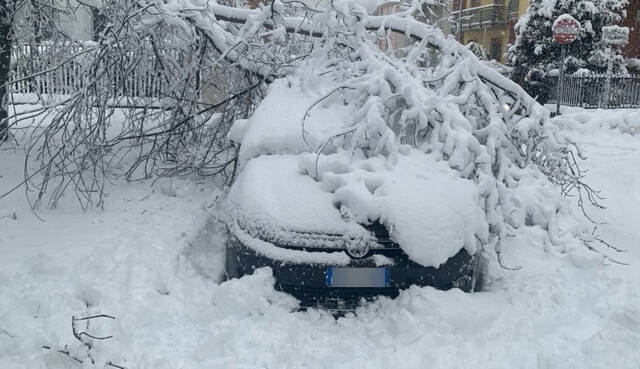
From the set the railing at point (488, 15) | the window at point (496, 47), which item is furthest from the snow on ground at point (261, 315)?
the window at point (496, 47)

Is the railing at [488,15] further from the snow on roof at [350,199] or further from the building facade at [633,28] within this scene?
the snow on roof at [350,199]

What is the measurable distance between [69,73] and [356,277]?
4.67 meters

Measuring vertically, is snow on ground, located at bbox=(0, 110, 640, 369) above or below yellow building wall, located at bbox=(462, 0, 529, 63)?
below

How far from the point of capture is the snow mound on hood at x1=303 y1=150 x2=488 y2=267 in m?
3.60

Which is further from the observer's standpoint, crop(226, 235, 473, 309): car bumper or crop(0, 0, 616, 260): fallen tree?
crop(0, 0, 616, 260): fallen tree

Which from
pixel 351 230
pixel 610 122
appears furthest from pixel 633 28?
pixel 351 230

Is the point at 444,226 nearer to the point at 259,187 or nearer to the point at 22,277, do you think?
the point at 259,187

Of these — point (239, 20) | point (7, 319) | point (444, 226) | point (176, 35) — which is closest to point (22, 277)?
point (7, 319)

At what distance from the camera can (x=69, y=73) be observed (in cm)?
669

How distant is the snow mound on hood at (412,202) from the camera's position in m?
3.60

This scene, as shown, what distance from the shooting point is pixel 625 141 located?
1187cm

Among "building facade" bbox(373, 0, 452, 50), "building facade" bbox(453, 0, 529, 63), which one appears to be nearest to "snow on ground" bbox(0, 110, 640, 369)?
"building facade" bbox(373, 0, 452, 50)

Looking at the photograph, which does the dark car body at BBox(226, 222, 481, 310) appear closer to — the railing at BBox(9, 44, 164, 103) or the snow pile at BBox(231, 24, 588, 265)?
the snow pile at BBox(231, 24, 588, 265)

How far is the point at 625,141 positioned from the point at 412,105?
903 cm
